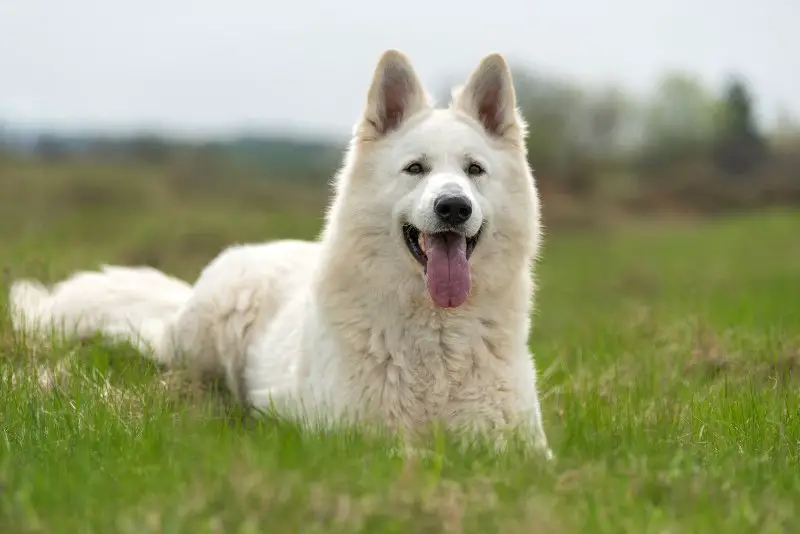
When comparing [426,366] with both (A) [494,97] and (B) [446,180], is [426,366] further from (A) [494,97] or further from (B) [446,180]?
(A) [494,97]

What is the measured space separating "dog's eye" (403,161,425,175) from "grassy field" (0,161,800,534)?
1.45 metres

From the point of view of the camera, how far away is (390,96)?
5.11 metres

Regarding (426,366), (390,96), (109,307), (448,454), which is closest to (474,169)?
(390,96)

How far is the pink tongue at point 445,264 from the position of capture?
4660mm

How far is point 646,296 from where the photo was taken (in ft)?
49.0

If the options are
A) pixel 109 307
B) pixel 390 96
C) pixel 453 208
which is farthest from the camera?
pixel 109 307

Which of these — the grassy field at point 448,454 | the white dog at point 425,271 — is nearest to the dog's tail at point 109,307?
the grassy field at point 448,454

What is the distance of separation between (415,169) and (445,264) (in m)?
0.55

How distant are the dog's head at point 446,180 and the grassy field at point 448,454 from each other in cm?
92

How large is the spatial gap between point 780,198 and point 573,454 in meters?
37.3

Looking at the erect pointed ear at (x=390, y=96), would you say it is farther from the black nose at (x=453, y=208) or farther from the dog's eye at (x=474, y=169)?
the black nose at (x=453, y=208)

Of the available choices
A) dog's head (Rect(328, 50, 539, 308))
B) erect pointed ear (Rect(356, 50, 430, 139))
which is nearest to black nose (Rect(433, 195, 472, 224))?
dog's head (Rect(328, 50, 539, 308))

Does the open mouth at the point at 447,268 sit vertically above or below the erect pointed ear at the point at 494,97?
below

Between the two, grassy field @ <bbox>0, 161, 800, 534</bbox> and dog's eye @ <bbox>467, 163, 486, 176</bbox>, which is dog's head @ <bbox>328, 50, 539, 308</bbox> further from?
grassy field @ <bbox>0, 161, 800, 534</bbox>
